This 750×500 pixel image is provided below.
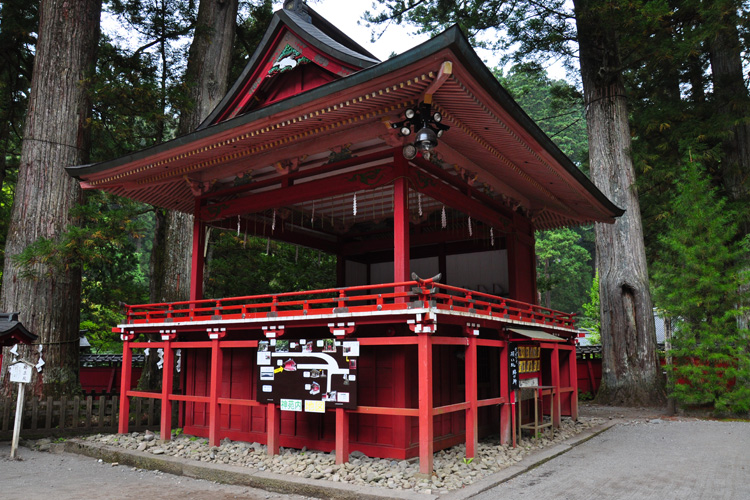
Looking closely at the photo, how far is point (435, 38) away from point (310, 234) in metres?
8.34

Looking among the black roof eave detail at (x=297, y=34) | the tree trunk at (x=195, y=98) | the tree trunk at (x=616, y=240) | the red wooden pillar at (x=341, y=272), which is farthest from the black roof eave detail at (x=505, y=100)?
the tree trunk at (x=195, y=98)

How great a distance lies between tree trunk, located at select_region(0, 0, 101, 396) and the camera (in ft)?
37.1

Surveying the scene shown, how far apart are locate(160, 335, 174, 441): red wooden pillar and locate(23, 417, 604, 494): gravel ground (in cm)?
21

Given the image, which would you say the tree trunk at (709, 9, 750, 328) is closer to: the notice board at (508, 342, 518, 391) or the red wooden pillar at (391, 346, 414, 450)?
the notice board at (508, 342, 518, 391)

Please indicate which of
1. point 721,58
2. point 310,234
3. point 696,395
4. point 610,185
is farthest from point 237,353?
point 721,58

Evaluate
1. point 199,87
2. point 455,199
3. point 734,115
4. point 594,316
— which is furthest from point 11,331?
point 594,316

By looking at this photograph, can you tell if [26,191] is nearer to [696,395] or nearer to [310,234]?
[310,234]

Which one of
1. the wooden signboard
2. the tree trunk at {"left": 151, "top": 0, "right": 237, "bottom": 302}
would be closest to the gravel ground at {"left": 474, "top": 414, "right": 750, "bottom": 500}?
the wooden signboard

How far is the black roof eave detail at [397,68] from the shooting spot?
241 inches

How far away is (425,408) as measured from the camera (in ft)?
22.7

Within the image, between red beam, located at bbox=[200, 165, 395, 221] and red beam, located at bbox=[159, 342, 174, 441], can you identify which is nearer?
red beam, located at bbox=[200, 165, 395, 221]

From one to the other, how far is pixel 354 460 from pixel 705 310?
379 inches

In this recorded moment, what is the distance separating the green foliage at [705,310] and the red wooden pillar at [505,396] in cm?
606

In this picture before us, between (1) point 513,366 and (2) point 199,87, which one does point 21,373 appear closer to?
(1) point 513,366
